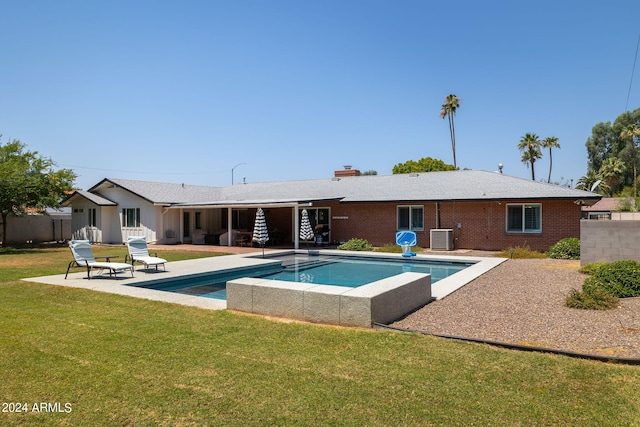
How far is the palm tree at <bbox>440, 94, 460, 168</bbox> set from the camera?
5537 centimetres

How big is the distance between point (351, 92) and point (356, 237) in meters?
8.69

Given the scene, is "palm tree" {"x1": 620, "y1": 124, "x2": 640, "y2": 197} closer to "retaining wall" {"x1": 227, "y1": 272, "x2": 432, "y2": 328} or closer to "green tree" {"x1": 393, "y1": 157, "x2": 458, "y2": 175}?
"green tree" {"x1": 393, "y1": 157, "x2": 458, "y2": 175}

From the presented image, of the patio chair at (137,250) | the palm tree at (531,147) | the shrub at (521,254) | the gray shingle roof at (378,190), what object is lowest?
the shrub at (521,254)

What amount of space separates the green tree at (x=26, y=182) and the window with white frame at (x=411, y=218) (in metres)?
22.1

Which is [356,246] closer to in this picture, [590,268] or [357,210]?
[357,210]

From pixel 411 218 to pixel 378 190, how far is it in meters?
3.05

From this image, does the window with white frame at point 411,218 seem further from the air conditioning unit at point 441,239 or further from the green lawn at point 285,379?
the green lawn at point 285,379

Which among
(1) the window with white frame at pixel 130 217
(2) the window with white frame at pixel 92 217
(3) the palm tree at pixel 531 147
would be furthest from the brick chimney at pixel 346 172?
(3) the palm tree at pixel 531 147

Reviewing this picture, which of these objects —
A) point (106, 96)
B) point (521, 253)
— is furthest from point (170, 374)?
point (106, 96)

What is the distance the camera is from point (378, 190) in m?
25.5

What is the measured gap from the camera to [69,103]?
23.5 metres

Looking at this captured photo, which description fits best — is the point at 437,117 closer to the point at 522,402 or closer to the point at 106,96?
the point at 106,96

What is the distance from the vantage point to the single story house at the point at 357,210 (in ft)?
67.3

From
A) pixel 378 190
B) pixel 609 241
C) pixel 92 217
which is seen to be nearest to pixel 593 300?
pixel 609 241
